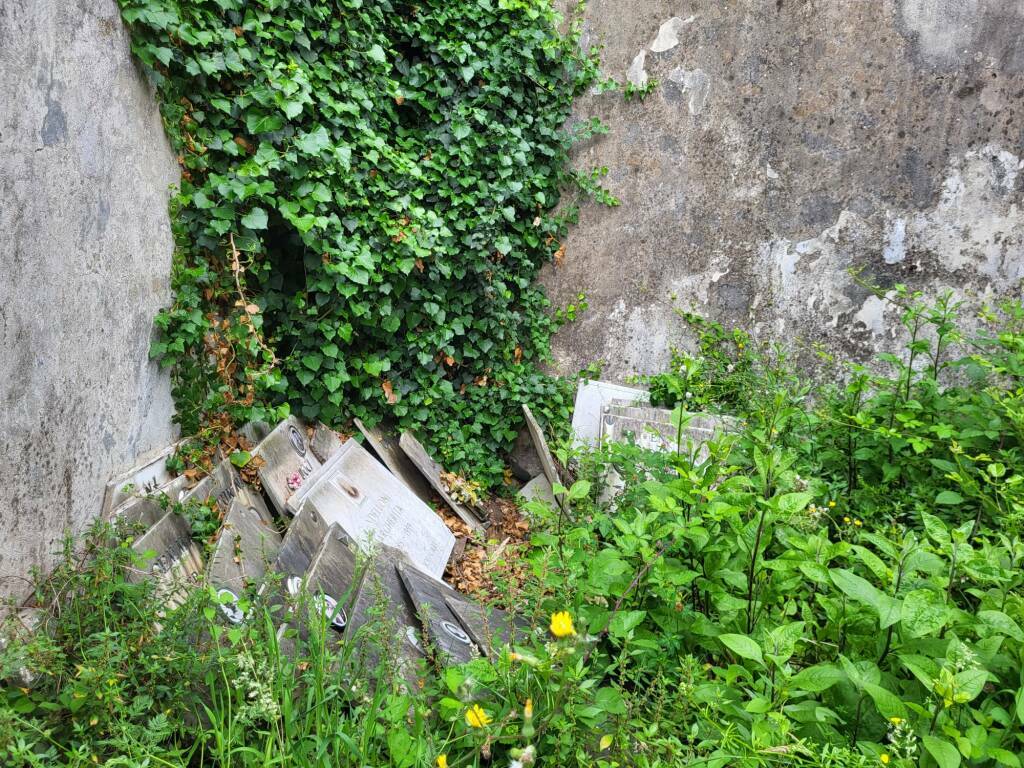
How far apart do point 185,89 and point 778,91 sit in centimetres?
380

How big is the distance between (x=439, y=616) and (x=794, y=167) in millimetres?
3882

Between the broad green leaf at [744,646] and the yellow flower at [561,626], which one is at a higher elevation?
the yellow flower at [561,626]

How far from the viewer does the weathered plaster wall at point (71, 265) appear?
6.20 ft

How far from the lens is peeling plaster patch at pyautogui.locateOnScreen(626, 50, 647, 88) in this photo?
14.8 ft

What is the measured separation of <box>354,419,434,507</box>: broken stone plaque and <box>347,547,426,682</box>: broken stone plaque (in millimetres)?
1135

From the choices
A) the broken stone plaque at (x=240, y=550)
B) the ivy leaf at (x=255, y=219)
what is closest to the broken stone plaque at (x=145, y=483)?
the broken stone plaque at (x=240, y=550)

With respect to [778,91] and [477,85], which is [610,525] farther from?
[778,91]

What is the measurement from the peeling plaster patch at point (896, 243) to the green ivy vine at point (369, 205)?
7.13 ft

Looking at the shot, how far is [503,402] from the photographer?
445cm

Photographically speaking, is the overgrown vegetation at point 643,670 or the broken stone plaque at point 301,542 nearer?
the overgrown vegetation at point 643,670

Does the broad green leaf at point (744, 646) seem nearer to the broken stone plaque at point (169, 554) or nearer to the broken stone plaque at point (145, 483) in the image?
the broken stone plaque at point (169, 554)

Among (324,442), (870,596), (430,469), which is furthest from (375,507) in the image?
(870,596)

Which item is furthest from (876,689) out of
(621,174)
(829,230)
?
(621,174)

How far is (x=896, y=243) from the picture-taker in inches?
161
